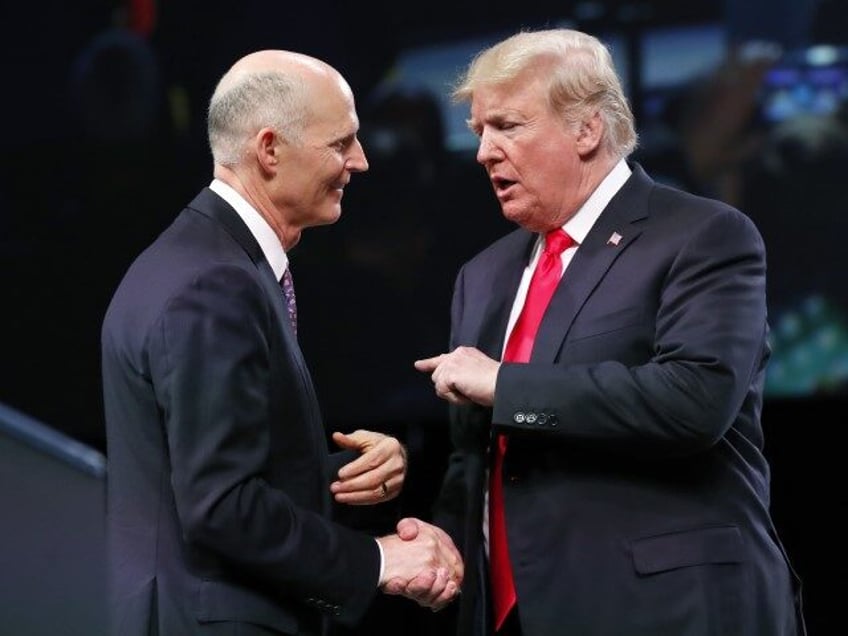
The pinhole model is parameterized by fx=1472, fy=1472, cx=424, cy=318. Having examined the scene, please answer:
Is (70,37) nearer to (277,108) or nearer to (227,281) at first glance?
(277,108)

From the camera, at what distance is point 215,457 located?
197cm

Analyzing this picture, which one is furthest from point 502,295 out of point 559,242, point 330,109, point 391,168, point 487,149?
point 391,168

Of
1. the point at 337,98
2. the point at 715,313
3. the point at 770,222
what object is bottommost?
the point at 770,222

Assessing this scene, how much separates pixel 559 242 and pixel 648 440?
418mm

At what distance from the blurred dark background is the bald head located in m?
1.96

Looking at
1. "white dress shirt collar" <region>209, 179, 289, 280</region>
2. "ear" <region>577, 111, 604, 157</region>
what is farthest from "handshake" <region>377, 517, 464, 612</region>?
"ear" <region>577, 111, 604, 157</region>

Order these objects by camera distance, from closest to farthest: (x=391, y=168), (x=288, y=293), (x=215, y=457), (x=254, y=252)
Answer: (x=215, y=457), (x=254, y=252), (x=288, y=293), (x=391, y=168)

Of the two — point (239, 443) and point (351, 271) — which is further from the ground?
point (239, 443)

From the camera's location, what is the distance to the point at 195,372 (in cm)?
196

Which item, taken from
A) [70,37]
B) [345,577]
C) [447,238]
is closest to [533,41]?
[345,577]

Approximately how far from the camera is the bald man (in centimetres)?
198

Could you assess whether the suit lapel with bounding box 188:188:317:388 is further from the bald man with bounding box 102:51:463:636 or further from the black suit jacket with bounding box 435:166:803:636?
the black suit jacket with bounding box 435:166:803:636

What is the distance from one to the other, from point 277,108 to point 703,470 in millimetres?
857

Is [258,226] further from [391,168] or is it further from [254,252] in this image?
[391,168]
